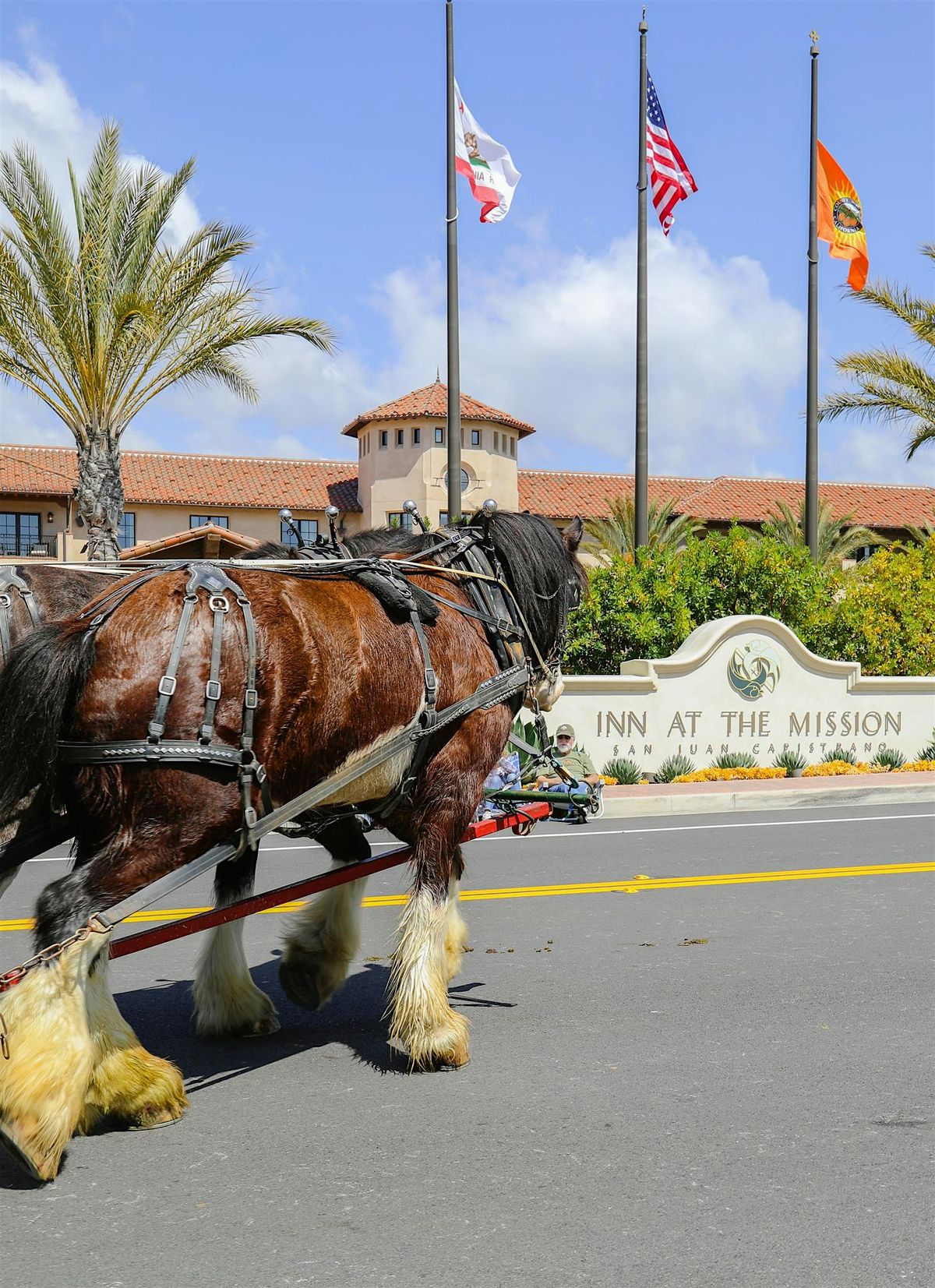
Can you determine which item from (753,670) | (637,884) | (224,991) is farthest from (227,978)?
(753,670)

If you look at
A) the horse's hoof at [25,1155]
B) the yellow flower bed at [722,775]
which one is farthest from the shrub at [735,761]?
the horse's hoof at [25,1155]

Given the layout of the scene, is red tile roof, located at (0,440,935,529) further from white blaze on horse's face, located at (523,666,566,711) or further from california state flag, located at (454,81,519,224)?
white blaze on horse's face, located at (523,666,566,711)

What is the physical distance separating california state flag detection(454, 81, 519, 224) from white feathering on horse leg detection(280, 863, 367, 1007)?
15.5 m

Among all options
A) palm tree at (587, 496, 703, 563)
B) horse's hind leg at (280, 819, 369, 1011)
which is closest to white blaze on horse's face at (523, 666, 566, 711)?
horse's hind leg at (280, 819, 369, 1011)

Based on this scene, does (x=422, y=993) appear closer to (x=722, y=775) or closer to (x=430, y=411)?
(x=722, y=775)

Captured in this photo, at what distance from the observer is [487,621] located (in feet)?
16.8

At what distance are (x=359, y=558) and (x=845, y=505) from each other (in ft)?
153

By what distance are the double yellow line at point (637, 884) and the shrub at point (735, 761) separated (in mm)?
6739

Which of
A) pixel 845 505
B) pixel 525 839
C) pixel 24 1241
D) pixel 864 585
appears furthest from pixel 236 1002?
pixel 845 505

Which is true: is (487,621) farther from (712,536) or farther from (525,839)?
(712,536)

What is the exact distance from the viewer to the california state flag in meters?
18.9

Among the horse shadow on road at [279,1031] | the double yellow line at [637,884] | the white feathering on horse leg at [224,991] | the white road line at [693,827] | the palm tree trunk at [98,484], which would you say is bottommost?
the white road line at [693,827]

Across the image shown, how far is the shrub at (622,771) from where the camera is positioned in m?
15.2

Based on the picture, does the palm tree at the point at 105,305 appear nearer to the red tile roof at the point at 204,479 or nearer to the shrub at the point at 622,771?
the shrub at the point at 622,771
